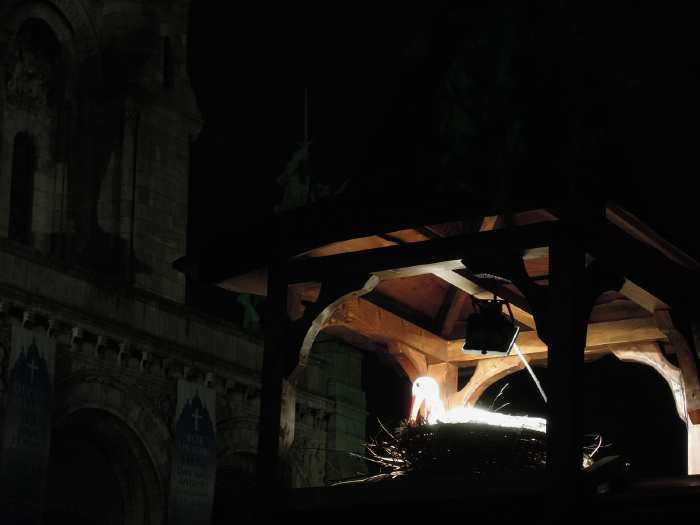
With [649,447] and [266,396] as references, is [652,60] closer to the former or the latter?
[266,396]

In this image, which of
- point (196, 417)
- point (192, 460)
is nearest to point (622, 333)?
point (192, 460)

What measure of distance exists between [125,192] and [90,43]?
3321 mm

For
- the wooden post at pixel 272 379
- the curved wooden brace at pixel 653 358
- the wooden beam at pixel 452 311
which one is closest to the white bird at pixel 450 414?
the wooden beam at pixel 452 311

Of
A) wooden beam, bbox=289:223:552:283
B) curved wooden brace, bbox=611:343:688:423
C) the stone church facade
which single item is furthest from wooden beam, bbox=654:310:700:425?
the stone church facade

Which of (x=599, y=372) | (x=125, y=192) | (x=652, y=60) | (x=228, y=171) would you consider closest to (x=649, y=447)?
(x=599, y=372)

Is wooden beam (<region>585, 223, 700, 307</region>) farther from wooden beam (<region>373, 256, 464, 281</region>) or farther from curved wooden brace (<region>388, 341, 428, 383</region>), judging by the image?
curved wooden brace (<region>388, 341, 428, 383</region>)

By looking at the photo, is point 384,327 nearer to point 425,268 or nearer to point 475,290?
point 475,290

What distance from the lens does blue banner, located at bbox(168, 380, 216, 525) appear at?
92.3 ft

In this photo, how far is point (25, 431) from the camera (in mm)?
24281

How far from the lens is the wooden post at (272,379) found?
11.0 metres

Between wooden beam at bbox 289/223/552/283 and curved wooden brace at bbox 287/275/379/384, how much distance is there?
12 centimetres

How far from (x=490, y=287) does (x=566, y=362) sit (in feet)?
6.87

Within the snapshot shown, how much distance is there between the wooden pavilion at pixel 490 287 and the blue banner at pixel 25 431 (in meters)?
11.9

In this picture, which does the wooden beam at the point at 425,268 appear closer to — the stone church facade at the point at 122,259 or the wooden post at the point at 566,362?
the wooden post at the point at 566,362
